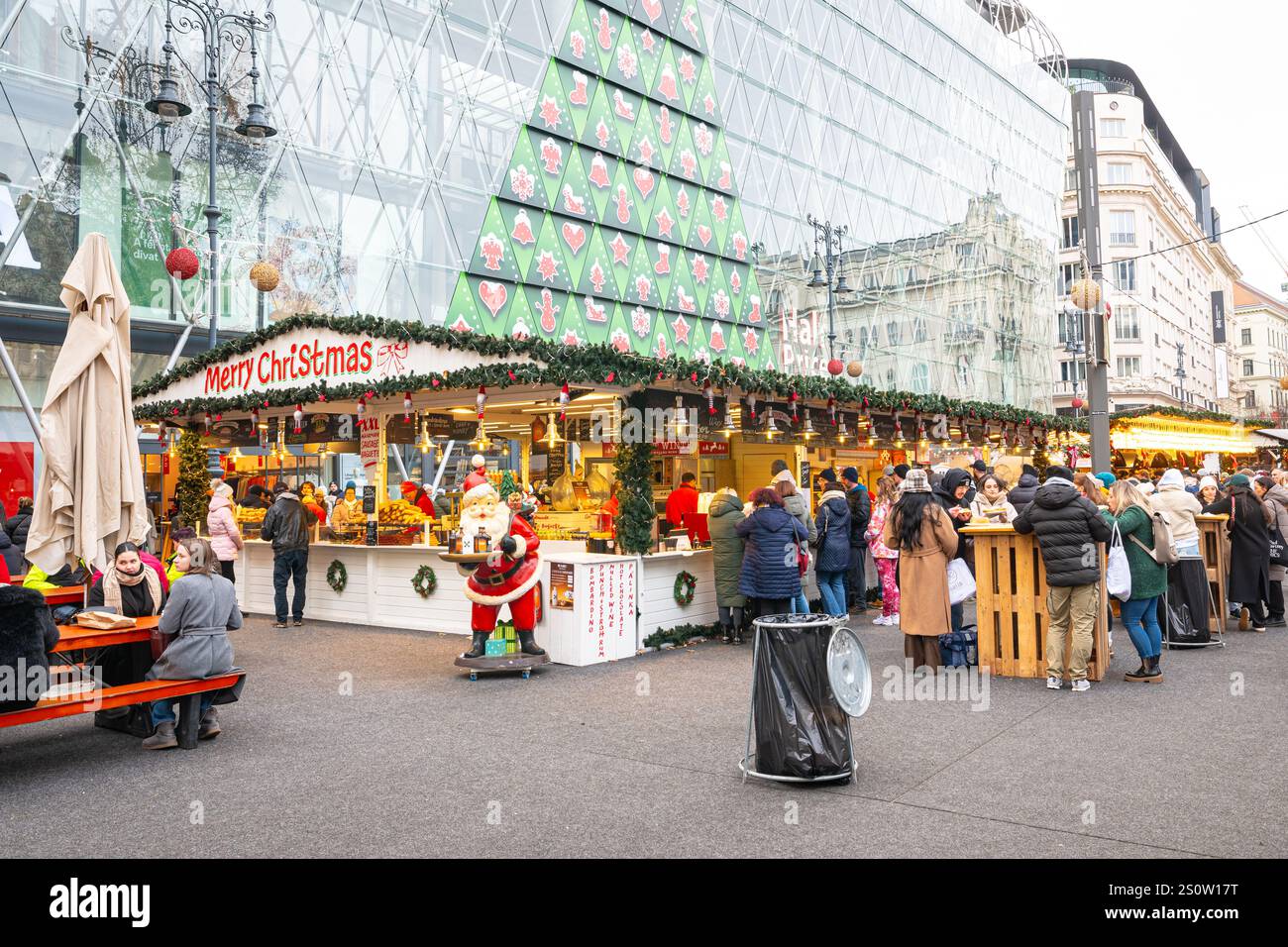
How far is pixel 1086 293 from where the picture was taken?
13.3 m

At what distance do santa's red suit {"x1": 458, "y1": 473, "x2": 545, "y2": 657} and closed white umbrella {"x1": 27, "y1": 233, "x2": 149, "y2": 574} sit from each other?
110 inches

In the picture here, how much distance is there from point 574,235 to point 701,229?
5836mm

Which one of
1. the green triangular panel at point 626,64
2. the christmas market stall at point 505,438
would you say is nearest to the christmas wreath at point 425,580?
the christmas market stall at point 505,438

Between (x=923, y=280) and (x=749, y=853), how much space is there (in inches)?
1463

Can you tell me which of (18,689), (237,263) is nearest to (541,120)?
(237,263)

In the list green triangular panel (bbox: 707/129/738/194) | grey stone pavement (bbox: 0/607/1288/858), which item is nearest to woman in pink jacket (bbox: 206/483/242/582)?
grey stone pavement (bbox: 0/607/1288/858)

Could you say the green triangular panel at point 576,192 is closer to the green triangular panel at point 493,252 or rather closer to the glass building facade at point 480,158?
the glass building facade at point 480,158

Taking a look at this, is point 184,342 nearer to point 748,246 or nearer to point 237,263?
point 237,263

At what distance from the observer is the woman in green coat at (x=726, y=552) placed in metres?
10.5

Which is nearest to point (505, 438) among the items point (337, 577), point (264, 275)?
point (264, 275)

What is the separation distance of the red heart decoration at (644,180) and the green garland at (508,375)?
14.5 meters

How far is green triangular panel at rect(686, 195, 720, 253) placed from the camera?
97.7ft

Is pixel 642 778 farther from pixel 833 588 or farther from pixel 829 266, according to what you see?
pixel 829 266

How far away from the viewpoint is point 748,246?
31391 mm
